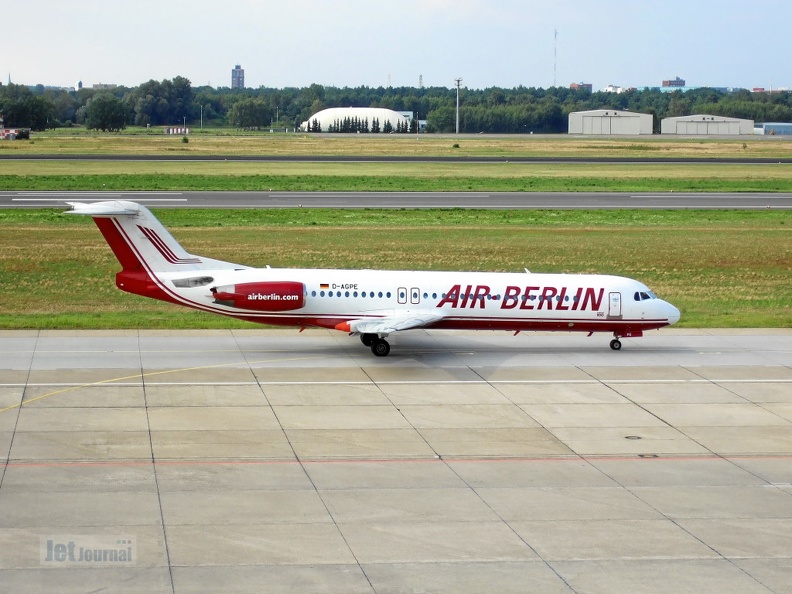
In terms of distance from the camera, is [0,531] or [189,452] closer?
[0,531]

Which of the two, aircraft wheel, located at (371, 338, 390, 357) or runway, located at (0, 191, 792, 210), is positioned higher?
runway, located at (0, 191, 792, 210)

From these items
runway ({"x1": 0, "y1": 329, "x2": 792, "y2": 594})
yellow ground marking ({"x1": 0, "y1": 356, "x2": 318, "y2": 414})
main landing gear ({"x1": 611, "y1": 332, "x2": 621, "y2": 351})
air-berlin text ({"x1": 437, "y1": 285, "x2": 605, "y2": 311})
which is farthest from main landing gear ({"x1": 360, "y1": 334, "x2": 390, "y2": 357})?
main landing gear ({"x1": 611, "y1": 332, "x2": 621, "y2": 351})

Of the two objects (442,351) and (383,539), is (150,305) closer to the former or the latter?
(442,351)

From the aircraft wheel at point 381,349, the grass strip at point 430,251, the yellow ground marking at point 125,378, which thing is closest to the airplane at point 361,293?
the aircraft wheel at point 381,349

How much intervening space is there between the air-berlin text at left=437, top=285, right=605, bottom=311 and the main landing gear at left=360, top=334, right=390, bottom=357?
227 centimetres

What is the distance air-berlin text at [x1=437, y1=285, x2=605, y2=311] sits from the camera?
36.2 meters

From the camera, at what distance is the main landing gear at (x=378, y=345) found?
1431 inches

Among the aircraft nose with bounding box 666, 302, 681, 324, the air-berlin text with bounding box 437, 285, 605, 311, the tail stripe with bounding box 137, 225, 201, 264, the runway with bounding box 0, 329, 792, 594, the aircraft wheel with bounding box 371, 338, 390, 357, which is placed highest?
the tail stripe with bounding box 137, 225, 201, 264

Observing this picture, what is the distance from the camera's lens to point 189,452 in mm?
25516

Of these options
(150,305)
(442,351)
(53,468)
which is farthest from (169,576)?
(150,305)

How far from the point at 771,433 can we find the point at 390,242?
36.2 metres

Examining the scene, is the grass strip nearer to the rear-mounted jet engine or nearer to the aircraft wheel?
the rear-mounted jet engine

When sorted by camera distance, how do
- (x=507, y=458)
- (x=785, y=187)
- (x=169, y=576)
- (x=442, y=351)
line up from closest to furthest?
(x=169, y=576)
(x=507, y=458)
(x=442, y=351)
(x=785, y=187)

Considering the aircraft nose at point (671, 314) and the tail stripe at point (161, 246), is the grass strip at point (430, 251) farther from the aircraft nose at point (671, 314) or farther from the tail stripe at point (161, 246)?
the tail stripe at point (161, 246)
